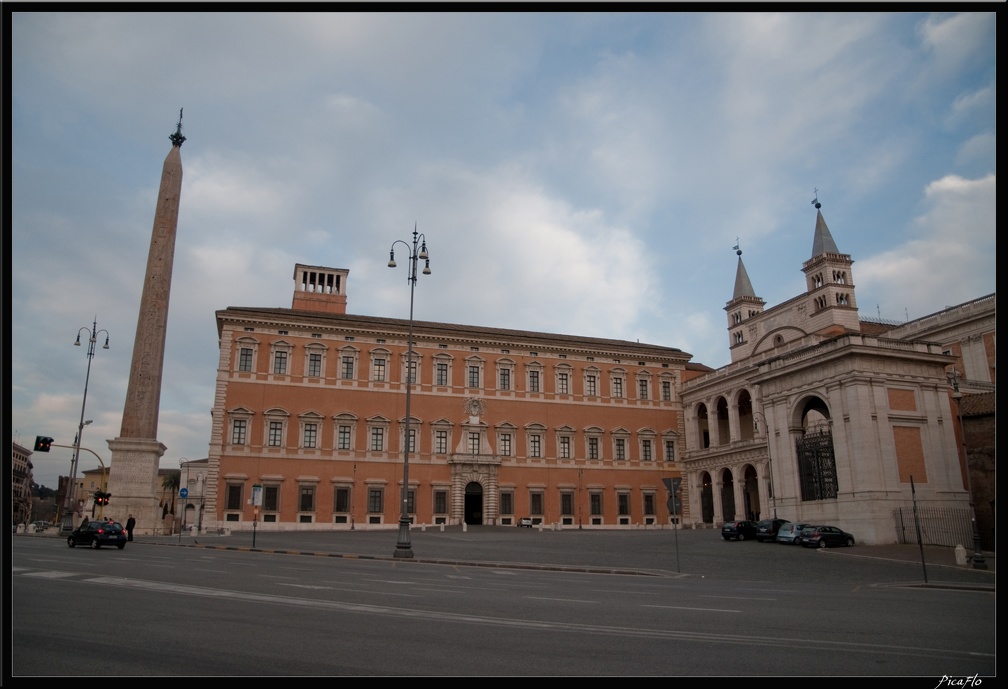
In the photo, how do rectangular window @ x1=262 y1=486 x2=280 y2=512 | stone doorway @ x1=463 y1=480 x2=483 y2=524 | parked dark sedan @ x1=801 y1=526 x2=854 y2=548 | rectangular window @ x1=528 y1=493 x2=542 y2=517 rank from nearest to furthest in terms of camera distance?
1. parked dark sedan @ x1=801 y1=526 x2=854 y2=548
2. rectangular window @ x1=262 y1=486 x2=280 y2=512
3. stone doorway @ x1=463 y1=480 x2=483 y2=524
4. rectangular window @ x1=528 y1=493 x2=542 y2=517

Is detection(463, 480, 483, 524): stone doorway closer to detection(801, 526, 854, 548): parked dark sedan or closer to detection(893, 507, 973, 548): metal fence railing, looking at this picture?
detection(801, 526, 854, 548): parked dark sedan

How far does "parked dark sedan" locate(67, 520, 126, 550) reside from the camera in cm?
2455

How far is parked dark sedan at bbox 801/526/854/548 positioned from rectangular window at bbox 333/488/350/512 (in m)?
29.8

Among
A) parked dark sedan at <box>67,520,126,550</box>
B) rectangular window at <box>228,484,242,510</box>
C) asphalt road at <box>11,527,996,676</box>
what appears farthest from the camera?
rectangular window at <box>228,484,242,510</box>

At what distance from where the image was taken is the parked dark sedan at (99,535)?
2455cm

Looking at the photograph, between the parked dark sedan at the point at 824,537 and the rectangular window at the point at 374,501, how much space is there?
28.9 metres

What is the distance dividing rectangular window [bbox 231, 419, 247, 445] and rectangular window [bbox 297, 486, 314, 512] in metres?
5.13

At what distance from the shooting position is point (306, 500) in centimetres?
4622

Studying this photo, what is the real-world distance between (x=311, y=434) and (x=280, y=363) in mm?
5329

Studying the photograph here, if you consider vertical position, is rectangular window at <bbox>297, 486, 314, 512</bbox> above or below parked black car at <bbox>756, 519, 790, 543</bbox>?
above

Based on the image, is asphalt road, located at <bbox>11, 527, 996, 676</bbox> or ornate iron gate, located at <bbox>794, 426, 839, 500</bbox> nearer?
asphalt road, located at <bbox>11, 527, 996, 676</bbox>

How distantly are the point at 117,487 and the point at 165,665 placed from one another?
31174 millimetres

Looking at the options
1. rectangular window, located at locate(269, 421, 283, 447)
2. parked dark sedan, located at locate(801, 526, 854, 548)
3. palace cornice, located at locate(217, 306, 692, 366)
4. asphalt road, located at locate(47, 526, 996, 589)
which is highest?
palace cornice, located at locate(217, 306, 692, 366)

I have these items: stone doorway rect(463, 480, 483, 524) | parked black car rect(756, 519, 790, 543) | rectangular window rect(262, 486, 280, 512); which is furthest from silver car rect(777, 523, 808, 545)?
rectangular window rect(262, 486, 280, 512)
